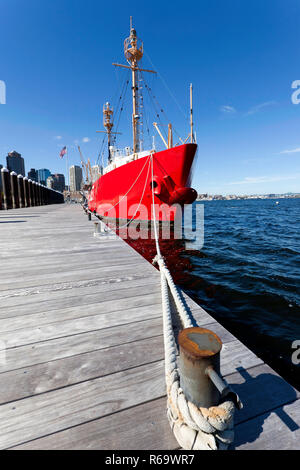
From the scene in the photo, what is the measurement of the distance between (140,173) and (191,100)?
4.49 metres

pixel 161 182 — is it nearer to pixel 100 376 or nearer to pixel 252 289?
pixel 252 289

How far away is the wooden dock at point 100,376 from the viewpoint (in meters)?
1.07

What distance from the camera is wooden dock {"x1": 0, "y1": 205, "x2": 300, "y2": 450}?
1074 mm

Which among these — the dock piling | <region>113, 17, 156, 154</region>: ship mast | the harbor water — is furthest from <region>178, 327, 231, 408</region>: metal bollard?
<region>113, 17, 156, 154</region>: ship mast

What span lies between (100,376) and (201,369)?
0.79 meters

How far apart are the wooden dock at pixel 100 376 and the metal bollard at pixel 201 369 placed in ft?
0.87

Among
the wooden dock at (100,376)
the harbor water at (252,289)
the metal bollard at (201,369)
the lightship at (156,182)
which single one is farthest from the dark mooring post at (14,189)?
the metal bollard at (201,369)

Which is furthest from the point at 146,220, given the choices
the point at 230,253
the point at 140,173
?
the point at 230,253

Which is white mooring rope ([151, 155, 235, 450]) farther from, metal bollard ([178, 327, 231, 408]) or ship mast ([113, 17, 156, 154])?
ship mast ([113, 17, 156, 154])

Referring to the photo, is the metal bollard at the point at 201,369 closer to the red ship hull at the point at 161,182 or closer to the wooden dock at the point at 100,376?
the wooden dock at the point at 100,376

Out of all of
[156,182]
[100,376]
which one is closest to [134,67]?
[156,182]

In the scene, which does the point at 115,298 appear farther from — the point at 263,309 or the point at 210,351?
the point at 263,309

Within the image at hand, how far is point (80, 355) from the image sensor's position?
1.61m
